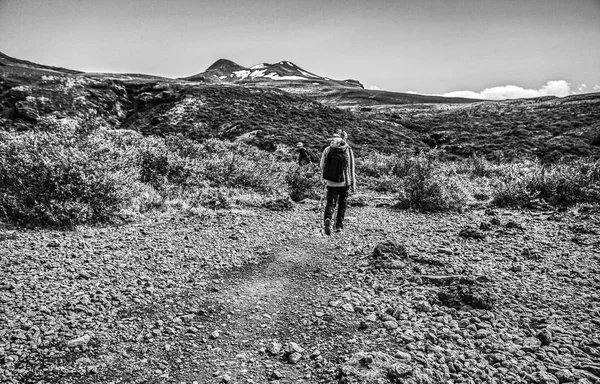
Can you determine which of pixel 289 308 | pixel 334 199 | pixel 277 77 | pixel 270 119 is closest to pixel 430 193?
pixel 334 199

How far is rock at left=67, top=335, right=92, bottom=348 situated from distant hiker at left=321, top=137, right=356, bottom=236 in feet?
18.3

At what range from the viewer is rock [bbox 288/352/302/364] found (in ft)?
12.0

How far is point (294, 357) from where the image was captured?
3707 mm

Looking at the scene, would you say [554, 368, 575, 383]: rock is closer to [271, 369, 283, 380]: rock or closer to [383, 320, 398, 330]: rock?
[383, 320, 398, 330]: rock

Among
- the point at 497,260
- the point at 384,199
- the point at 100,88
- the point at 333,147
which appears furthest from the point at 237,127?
the point at 497,260

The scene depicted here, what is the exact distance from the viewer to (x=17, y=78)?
35750 millimetres

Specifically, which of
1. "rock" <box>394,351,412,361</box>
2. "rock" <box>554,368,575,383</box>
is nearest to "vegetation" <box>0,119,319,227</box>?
"rock" <box>394,351,412,361</box>

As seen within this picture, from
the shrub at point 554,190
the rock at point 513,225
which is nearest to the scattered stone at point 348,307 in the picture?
the rock at point 513,225

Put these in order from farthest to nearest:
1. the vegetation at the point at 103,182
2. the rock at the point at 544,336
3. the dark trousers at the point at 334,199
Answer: the dark trousers at the point at 334,199 → the vegetation at the point at 103,182 → the rock at the point at 544,336

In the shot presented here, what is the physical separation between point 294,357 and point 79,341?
93.5 inches

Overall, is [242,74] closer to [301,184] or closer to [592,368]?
[301,184]

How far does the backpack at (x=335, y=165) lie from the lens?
Answer: 26.9 feet

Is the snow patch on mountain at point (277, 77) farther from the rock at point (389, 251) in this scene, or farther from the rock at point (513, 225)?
the rock at point (389, 251)

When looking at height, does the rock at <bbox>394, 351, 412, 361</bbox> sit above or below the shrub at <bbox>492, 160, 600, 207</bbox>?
below
